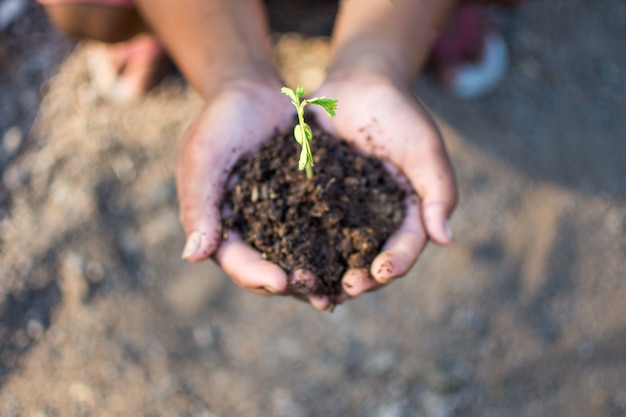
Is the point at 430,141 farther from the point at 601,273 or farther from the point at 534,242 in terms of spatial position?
the point at 601,273

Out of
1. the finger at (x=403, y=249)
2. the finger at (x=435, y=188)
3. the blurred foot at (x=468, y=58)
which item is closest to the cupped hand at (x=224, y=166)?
the finger at (x=403, y=249)

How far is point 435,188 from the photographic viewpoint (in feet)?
5.23

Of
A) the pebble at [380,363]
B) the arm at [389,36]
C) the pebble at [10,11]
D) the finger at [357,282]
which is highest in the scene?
the arm at [389,36]

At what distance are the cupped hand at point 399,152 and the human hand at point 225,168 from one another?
138 millimetres

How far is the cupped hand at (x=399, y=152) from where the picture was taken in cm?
151

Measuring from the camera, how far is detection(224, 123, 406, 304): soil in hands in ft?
4.99

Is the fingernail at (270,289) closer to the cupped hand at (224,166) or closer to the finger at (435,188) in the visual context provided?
the cupped hand at (224,166)

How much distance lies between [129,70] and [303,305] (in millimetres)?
1157

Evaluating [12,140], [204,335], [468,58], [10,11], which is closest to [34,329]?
[204,335]

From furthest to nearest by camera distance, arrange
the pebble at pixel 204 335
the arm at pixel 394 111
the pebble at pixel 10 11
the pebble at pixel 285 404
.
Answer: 1. the pebble at pixel 10 11
2. the pebble at pixel 204 335
3. the pebble at pixel 285 404
4. the arm at pixel 394 111

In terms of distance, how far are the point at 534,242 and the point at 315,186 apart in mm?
1008

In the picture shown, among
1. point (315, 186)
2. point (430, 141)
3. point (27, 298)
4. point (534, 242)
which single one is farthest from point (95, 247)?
point (534, 242)

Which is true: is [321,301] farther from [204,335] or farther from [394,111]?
[204,335]

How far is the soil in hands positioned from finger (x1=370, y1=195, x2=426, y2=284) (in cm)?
2
